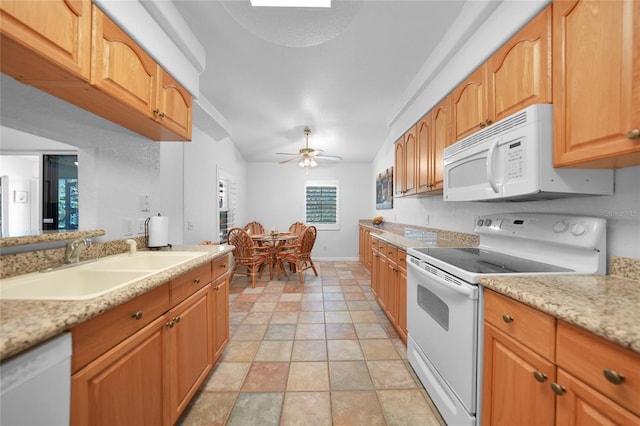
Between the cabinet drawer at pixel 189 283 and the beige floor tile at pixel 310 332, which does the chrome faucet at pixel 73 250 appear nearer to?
the cabinet drawer at pixel 189 283

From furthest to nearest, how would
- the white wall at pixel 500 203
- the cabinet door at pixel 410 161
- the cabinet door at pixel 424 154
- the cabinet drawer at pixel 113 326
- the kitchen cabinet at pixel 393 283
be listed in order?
the cabinet door at pixel 410 161, the cabinet door at pixel 424 154, the kitchen cabinet at pixel 393 283, the white wall at pixel 500 203, the cabinet drawer at pixel 113 326

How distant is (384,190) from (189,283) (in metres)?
3.89

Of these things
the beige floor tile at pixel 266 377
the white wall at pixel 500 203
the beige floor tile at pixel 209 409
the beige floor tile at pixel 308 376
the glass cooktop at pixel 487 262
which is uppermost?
the white wall at pixel 500 203

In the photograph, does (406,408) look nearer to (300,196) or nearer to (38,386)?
(38,386)

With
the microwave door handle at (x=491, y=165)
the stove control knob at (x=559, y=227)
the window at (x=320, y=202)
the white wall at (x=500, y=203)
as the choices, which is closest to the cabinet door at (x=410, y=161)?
the white wall at (x=500, y=203)

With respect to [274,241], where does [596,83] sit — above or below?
above

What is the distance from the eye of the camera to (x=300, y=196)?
5.62 m

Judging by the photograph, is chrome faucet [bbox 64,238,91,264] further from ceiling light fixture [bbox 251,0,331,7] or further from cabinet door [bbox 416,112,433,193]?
cabinet door [bbox 416,112,433,193]

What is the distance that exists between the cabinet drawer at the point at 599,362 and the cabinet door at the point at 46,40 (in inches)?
78.9

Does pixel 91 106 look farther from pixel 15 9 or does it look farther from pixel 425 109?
pixel 425 109

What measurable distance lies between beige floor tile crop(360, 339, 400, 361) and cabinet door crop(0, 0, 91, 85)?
244cm

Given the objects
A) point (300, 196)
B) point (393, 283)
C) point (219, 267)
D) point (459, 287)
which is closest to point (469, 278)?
point (459, 287)

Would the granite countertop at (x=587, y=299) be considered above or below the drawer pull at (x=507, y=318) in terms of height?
above

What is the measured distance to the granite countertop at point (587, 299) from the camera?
59cm
